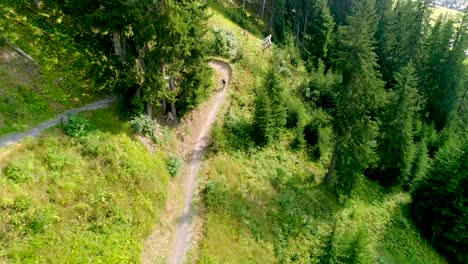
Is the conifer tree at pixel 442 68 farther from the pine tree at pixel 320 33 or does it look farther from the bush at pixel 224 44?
the bush at pixel 224 44

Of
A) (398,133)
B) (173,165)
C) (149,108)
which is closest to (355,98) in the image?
(398,133)

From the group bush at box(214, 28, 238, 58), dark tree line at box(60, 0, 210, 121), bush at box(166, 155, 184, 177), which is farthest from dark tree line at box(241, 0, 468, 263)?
bush at box(166, 155, 184, 177)

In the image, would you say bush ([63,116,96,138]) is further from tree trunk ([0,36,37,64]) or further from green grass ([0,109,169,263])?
tree trunk ([0,36,37,64])

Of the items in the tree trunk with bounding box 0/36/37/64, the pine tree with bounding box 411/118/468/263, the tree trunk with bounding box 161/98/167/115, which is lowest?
the pine tree with bounding box 411/118/468/263

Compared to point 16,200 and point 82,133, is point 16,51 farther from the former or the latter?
point 16,200

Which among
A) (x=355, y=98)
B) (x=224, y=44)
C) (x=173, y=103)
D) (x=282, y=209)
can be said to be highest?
(x=224, y=44)

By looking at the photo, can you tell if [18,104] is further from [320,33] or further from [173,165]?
[320,33]
